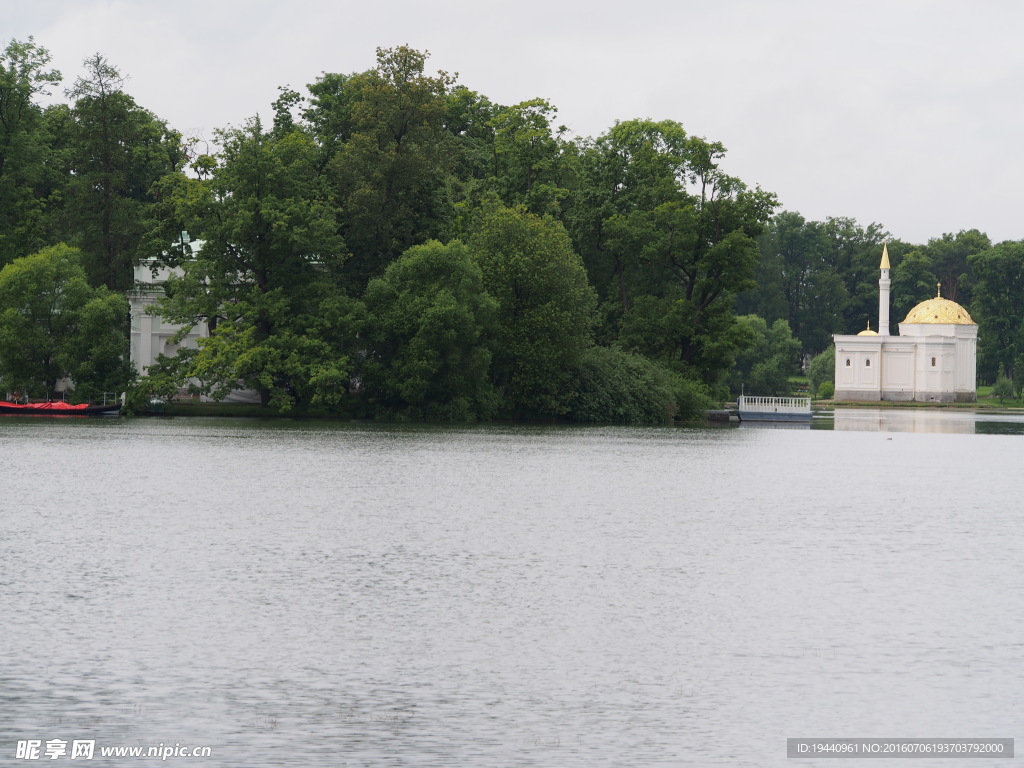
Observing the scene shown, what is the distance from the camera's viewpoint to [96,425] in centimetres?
5491

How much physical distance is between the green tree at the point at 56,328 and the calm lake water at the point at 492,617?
3010cm

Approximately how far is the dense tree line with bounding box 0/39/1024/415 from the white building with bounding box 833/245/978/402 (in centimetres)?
6202

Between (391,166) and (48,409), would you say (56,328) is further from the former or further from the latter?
(391,166)

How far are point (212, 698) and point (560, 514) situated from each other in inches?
583

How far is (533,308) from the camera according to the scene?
64500 millimetres

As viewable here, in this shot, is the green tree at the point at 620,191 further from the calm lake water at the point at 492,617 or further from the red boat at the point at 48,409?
the calm lake water at the point at 492,617

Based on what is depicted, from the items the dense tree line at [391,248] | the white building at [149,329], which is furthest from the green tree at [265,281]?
the white building at [149,329]

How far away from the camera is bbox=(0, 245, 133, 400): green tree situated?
204ft

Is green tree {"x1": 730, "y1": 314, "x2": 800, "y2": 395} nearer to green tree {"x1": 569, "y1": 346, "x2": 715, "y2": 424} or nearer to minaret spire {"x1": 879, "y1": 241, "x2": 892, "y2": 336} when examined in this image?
minaret spire {"x1": 879, "y1": 241, "x2": 892, "y2": 336}

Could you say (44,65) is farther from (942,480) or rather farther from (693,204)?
(942,480)

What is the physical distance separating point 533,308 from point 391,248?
24.7 feet

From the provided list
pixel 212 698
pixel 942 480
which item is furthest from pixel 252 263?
pixel 212 698

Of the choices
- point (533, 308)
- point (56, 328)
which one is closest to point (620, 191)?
point (533, 308)

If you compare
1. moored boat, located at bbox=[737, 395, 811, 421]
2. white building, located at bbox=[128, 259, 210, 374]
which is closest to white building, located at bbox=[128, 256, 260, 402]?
white building, located at bbox=[128, 259, 210, 374]
